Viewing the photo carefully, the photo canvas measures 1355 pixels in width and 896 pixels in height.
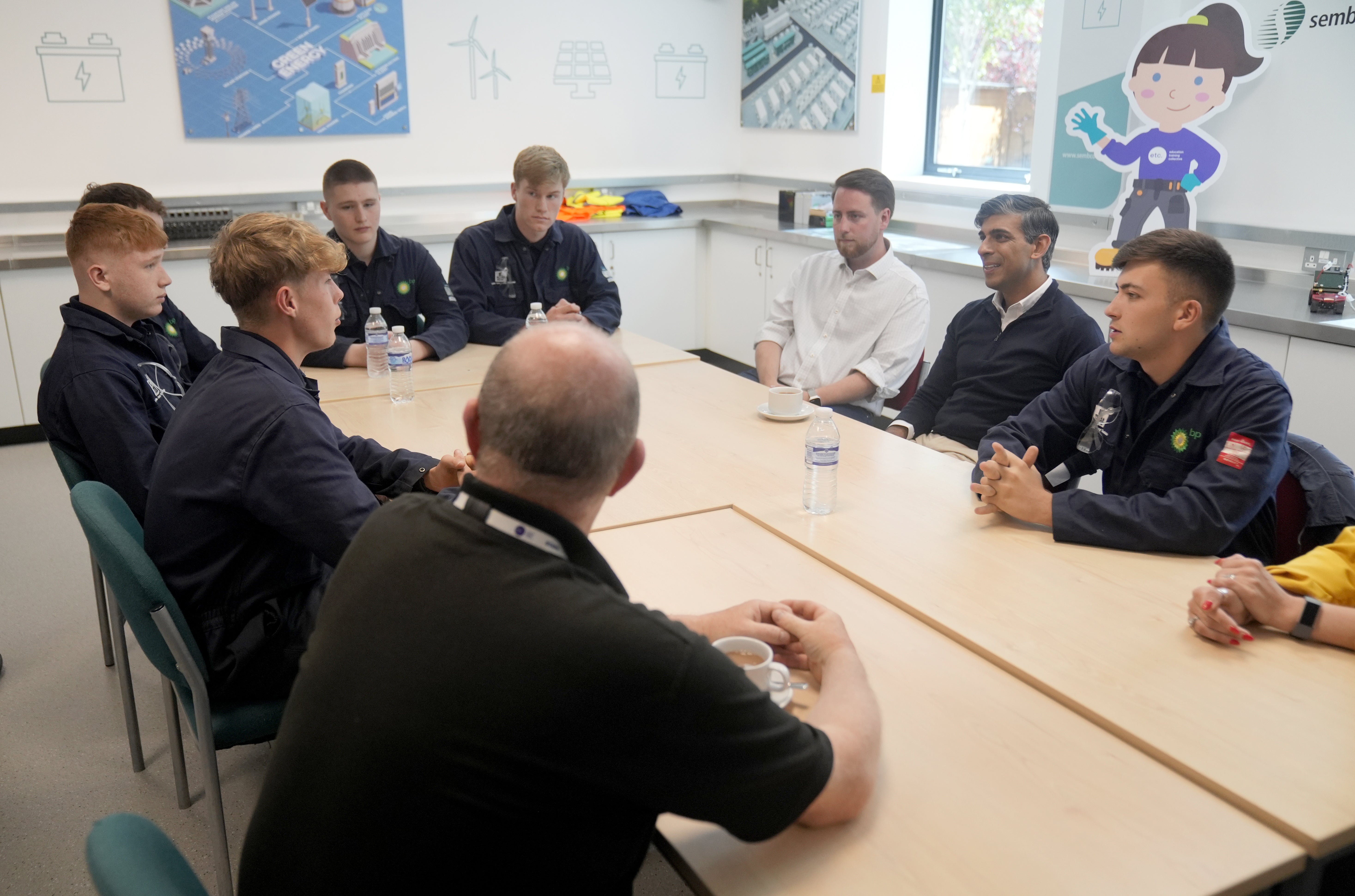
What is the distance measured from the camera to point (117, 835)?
3.00 ft

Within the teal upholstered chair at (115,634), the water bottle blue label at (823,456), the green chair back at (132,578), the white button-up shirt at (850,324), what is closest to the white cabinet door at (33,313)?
the teal upholstered chair at (115,634)

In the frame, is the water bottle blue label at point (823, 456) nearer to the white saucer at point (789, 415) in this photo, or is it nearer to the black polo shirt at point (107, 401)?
the white saucer at point (789, 415)

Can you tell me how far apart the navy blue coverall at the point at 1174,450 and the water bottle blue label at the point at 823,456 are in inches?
14.0

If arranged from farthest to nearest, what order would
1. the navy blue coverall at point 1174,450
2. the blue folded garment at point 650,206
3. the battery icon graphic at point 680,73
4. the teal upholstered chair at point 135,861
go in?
the battery icon graphic at point 680,73 → the blue folded garment at point 650,206 → the navy blue coverall at point 1174,450 → the teal upholstered chair at point 135,861

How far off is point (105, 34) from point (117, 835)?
5.00 m

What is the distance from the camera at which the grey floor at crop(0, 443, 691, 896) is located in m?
2.12

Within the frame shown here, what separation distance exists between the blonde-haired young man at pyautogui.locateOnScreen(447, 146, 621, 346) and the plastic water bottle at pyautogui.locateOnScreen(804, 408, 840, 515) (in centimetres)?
169

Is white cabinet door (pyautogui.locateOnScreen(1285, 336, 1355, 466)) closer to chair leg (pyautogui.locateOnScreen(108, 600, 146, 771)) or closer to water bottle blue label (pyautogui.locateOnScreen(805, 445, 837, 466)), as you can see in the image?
water bottle blue label (pyautogui.locateOnScreen(805, 445, 837, 466))

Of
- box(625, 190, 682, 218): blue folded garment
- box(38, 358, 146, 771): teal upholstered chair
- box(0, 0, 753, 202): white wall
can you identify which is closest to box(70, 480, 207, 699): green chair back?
box(38, 358, 146, 771): teal upholstered chair

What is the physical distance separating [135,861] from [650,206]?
5406 mm

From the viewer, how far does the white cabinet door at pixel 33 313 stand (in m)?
4.47


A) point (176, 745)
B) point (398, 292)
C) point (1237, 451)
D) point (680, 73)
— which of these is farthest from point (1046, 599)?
point (680, 73)

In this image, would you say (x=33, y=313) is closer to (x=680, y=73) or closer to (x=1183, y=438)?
(x=680, y=73)

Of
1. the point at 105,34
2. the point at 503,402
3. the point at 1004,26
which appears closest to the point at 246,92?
the point at 105,34
